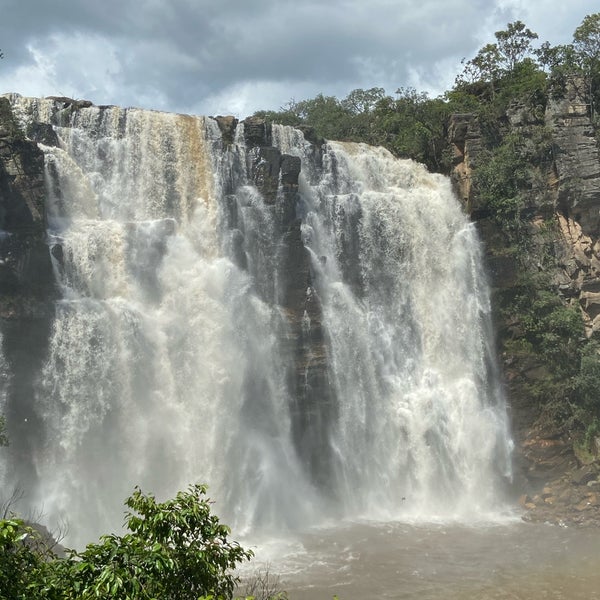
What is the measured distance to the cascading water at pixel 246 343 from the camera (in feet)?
82.8

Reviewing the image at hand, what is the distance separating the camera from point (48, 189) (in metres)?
27.8

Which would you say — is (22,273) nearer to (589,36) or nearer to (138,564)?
(138,564)

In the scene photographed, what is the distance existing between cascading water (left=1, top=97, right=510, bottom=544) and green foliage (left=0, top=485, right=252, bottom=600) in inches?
688

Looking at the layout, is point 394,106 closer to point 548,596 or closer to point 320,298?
point 320,298

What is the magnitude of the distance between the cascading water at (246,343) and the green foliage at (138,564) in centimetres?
1747

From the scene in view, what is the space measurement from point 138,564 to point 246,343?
21741 millimetres

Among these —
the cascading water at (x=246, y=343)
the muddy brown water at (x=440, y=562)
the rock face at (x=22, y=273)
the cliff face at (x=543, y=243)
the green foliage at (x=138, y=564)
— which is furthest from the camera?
the cliff face at (x=543, y=243)

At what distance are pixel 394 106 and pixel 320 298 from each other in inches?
906

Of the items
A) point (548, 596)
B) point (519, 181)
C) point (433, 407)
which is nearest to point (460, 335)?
point (433, 407)

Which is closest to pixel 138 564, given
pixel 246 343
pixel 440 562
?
pixel 440 562

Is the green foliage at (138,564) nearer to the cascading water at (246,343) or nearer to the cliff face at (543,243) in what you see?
the cascading water at (246,343)

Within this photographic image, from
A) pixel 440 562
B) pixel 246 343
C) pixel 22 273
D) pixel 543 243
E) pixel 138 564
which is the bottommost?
pixel 440 562

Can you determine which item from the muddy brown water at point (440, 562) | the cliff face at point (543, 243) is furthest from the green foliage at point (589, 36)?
the muddy brown water at point (440, 562)

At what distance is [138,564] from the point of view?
263 inches
